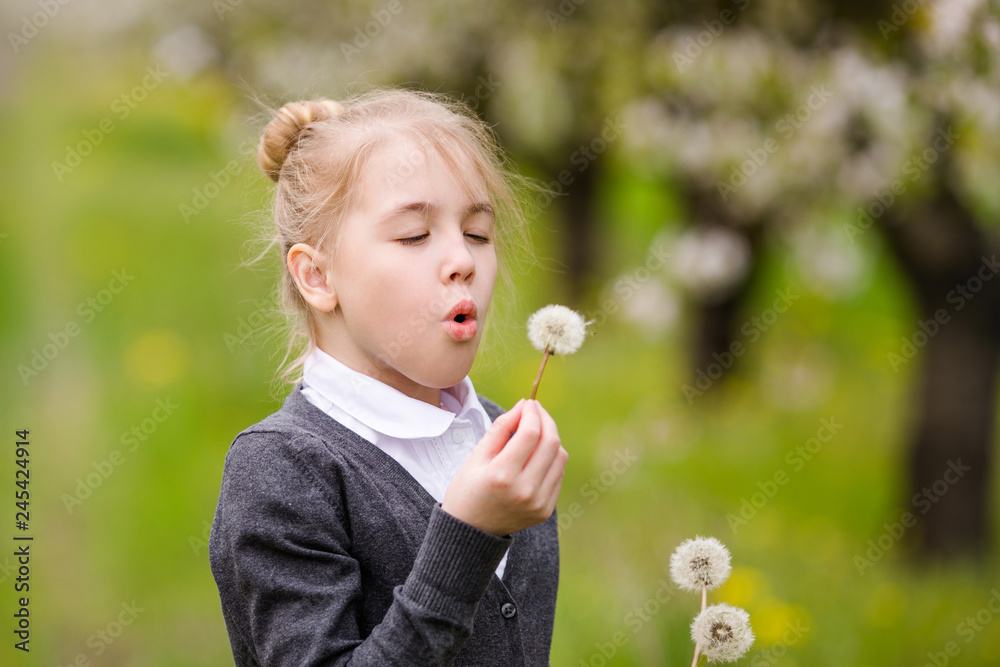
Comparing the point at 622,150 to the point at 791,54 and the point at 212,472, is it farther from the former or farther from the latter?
the point at 212,472

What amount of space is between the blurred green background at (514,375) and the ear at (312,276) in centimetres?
34

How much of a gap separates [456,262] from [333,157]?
0.29 metres

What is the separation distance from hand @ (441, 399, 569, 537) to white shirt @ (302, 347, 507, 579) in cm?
18

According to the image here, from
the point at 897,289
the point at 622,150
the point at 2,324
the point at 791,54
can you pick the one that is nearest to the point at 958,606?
the point at 791,54

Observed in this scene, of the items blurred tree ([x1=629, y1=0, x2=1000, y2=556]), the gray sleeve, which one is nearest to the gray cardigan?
the gray sleeve

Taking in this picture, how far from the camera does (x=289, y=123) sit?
1423mm

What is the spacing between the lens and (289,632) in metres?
1.10

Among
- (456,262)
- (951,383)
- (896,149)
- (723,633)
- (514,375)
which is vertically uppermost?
(456,262)

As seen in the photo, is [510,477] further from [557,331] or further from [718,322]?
[718,322]

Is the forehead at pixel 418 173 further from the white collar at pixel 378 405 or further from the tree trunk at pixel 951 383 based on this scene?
the tree trunk at pixel 951 383

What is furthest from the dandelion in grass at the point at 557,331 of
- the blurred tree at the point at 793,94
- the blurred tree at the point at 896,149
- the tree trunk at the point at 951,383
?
the tree trunk at the point at 951,383

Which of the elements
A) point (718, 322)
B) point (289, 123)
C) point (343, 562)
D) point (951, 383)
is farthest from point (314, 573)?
point (718, 322)

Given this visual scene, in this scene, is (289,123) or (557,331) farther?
(289,123)

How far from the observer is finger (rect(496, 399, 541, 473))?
1067 mm
